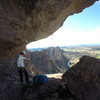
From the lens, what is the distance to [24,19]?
15891 mm

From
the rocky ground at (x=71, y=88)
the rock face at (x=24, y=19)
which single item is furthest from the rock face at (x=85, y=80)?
the rock face at (x=24, y=19)

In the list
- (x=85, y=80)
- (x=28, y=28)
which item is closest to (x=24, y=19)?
(x=28, y=28)

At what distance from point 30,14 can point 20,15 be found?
805mm

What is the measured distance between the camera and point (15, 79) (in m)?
22.5

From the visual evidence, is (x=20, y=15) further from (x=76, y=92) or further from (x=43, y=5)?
(x=76, y=92)

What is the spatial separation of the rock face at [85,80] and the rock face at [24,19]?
4.54 meters

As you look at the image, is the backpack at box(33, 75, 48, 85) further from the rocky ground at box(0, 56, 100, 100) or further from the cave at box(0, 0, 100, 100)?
the cave at box(0, 0, 100, 100)

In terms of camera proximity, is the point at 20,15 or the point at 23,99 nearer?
the point at 20,15

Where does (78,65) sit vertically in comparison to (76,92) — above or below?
above

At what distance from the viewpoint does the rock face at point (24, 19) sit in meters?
15.1

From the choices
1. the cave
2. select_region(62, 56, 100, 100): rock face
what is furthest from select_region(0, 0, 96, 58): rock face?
select_region(62, 56, 100, 100): rock face

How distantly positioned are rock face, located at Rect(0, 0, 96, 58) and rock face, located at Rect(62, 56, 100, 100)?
454 centimetres

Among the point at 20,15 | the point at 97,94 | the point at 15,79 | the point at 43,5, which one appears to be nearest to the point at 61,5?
the point at 43,5

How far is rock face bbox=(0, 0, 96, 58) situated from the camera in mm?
15070
